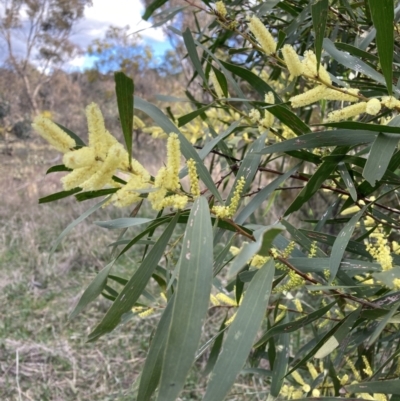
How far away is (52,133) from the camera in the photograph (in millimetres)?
277

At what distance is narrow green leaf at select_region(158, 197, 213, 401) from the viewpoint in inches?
9.8

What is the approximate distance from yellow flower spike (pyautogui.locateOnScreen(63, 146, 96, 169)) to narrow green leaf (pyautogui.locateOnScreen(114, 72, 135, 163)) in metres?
0.04

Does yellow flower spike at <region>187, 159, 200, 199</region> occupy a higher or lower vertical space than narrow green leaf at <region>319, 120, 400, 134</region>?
lower

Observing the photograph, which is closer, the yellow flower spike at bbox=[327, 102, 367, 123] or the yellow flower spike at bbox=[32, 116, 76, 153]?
the yellow flower spike at bbox=[32, 116, 76, 153]

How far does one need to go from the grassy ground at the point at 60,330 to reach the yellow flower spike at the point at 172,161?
2.28 ft

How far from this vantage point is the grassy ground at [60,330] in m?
1.85

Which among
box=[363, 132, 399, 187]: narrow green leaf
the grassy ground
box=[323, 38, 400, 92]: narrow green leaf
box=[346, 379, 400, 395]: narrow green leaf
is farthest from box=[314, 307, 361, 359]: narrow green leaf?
the grassy ground

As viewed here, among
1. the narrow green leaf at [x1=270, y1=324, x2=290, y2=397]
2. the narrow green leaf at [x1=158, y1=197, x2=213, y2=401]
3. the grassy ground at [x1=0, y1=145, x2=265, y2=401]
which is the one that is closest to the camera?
the narrow green leaf at [x1=158, y1=197, x2=213, y2=401]

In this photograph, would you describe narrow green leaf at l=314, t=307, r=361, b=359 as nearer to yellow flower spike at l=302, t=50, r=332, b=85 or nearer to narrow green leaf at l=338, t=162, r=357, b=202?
narrow green leaf at l=338, t=162, r=357, b=202

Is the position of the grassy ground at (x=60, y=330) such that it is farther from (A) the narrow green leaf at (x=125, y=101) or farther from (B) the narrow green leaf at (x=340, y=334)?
(A) the narrow green leaf at (x=125, y=101)

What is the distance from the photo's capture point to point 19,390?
5.90 feet

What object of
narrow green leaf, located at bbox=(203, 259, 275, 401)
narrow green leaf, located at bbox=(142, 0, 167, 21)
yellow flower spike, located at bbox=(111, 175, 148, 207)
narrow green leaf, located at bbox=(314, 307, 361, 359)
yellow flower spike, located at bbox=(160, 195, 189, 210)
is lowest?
narrow green leaf, located at bbox=(314, 307, 361, 359)

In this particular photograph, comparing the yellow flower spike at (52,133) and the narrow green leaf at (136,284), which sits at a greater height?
the yellow flower spike at (52,133)

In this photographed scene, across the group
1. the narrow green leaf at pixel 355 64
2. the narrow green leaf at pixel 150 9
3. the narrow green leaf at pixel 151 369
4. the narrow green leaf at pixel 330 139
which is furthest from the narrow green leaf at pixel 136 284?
the narrow green leaf at pixel 150 9
